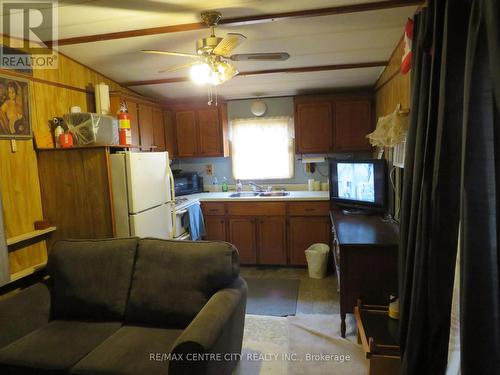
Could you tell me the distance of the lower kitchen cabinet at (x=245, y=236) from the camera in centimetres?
408

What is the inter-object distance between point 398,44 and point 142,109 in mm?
2758

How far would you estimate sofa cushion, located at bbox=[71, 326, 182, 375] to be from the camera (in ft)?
5.21

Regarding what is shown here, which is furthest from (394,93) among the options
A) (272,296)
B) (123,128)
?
(123,128)

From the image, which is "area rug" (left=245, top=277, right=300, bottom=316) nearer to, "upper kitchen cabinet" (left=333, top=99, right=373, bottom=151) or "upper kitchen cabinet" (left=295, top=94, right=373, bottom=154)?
"upper kitchen cabinet" (left=295, top=94, right=373, bottom=154)

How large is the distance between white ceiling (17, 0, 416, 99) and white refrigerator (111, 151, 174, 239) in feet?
3.15

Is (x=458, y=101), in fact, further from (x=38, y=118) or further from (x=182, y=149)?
(x=182, y=149)

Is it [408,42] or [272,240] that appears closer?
[408,42]

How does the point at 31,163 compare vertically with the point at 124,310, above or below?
above

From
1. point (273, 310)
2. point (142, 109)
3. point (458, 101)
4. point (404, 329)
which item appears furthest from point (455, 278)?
point (142, 109)

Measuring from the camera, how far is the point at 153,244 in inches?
85.2

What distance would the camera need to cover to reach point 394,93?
289 centimetres

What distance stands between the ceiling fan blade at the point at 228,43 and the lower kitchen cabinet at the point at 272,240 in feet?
7.42

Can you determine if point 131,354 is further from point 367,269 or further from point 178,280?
point 367,269

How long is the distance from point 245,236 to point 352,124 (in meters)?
1.93
